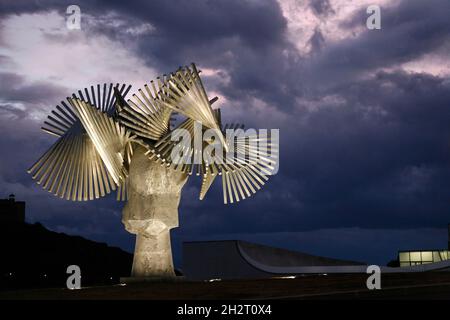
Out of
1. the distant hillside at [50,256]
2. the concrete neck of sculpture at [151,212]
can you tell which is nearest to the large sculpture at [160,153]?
the concrete neck of sculpture at [151,212]

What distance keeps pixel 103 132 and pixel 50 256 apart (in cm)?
3182

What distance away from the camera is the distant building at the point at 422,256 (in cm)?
3398

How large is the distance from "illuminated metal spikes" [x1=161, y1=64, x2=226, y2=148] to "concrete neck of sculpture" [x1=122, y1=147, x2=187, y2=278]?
1457 mm

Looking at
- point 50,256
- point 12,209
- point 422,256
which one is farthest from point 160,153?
point 12,209

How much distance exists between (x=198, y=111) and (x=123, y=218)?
10.8 ft

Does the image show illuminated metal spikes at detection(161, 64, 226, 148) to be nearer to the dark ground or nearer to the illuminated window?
the dark ground

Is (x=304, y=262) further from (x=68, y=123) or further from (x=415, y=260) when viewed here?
(x=68, y=123)

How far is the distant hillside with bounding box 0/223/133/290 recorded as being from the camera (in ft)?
141

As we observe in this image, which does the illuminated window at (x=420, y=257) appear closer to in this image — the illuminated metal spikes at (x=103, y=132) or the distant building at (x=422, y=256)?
the distant building at (x=422, y=256)

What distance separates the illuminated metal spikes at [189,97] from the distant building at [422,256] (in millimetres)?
20263

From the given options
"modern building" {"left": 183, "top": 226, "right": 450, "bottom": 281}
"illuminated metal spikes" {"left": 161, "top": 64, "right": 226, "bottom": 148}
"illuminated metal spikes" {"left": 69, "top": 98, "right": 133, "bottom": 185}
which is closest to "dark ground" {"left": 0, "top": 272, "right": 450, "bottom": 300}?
"illuminated metal spikes" {"left": 69, "top": 98, "right": 133, "bottom": 185}

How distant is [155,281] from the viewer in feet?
55.4
